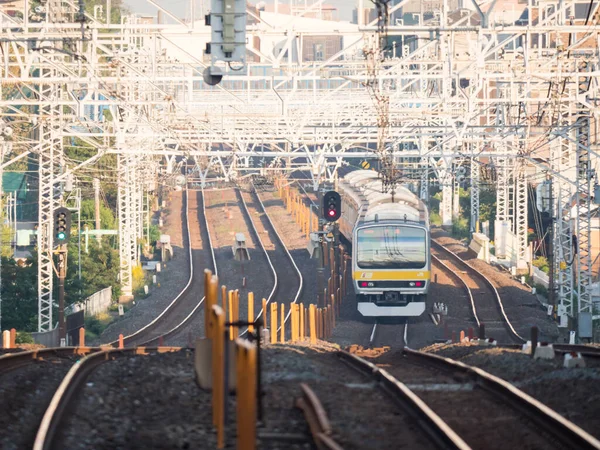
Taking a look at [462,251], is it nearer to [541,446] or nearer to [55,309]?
[55,309]

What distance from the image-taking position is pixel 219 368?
8.30 meters

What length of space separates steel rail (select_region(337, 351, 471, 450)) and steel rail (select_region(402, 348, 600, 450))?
0.74 meters

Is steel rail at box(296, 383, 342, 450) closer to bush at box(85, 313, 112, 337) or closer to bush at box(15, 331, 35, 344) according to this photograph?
bush at box(15, 331, 35, 344)

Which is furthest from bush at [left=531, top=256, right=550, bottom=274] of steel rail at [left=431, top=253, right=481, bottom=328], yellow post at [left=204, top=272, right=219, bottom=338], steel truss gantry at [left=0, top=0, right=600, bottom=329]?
yellow post at [left=204, top=272, right=219, bottom=338]

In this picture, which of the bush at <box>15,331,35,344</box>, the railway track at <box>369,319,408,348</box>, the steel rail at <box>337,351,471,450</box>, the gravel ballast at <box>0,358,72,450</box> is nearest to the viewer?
the steel rail at <box>337,351,471,450</box>

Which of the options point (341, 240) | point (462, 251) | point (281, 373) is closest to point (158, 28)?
point (281, 373)

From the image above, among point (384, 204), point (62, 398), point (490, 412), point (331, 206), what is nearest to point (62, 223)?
point (331, 206)

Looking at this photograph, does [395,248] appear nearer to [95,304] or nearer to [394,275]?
[394,275]

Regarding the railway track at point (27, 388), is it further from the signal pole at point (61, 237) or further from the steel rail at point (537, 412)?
the signal pole at point (61, 237)

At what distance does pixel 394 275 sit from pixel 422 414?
20.1 meters

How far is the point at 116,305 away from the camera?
33.7m

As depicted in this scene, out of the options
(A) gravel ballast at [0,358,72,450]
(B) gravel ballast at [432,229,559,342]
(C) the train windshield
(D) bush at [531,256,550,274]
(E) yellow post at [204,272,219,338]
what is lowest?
→ (B) gravel ballast at [432,229,559,342]

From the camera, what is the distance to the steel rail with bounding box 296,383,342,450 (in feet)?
25.2

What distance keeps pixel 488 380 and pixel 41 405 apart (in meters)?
4.30
